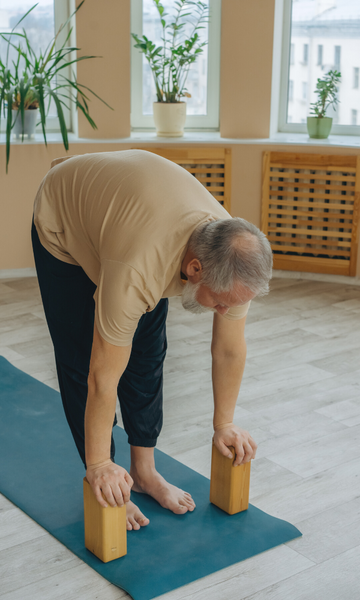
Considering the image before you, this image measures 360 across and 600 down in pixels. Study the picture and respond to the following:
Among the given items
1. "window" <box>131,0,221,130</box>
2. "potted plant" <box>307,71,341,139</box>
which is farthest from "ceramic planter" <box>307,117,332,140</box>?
"window" <box>131,0,221,130</box>

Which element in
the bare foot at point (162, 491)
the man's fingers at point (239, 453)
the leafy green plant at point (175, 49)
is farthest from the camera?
the leafy green plant at point (175, 49)

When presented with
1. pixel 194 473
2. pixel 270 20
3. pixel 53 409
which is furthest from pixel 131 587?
pixel 270 20

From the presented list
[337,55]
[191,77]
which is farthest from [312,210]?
[191,77]

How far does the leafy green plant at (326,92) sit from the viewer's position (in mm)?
4031

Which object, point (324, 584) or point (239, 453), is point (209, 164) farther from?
point (324, 584)

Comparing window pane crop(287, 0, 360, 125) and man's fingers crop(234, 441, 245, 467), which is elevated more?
window pane crop(287, 0, 360, 125)

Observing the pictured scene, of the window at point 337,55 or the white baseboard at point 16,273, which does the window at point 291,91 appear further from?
the white baseboard at point 16,273

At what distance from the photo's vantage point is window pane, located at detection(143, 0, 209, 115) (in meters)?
4.23

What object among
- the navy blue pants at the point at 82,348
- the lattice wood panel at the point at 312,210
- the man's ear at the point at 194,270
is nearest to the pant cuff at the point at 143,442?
the navy blue pants at the point at 82,348

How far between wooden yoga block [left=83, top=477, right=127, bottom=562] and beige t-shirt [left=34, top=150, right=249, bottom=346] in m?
0.41

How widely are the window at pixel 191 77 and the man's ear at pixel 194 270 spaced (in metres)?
3.22

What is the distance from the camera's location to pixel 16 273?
404 cm

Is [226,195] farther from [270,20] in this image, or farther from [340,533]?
[340,533]

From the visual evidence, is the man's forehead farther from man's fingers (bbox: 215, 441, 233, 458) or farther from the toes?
the toes
